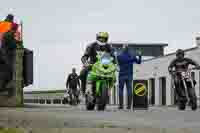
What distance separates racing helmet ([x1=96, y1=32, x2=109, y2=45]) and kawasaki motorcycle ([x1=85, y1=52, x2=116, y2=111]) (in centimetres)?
25

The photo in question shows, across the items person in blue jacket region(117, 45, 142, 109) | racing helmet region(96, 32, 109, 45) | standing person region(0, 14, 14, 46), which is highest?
standing person region(0, 14, 14, 46)

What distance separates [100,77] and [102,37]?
2.89 feet

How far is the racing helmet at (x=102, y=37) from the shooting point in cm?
1480

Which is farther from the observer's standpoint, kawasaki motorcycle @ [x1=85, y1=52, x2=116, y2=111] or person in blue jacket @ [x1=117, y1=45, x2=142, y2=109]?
person in blue jacket @ [x1=117, y1=45, x2=142, y2=109]

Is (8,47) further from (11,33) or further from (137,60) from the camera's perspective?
(137,60)

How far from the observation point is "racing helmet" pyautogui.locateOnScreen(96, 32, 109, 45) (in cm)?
1480

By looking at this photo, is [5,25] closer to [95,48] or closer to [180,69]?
[95,48]

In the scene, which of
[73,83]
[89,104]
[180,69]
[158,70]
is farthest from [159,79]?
[89,104]

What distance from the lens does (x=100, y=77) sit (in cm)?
1455

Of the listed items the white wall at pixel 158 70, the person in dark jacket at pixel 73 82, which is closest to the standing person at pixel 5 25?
the person in dark jacket at pixel 73 82

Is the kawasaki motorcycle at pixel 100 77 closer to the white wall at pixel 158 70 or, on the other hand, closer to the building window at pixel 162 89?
the white wall at pixel 158 70

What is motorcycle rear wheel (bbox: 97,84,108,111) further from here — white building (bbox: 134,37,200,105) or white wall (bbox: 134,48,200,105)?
white building (bbox: 134,37,200,105)

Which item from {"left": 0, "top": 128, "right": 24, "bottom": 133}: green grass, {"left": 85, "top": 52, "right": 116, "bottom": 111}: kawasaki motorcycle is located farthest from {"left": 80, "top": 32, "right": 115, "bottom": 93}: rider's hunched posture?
{"left": 0, "top": 128, "right": 24, "bottom": 133}: green grass

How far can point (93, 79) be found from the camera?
577 inches
